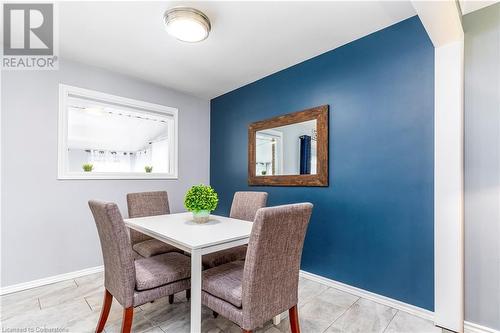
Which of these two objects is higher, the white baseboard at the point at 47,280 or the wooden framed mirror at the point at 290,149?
the wooden framed mirror at the point at 290,149

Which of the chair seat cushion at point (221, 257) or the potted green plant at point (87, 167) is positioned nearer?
the chair seat cushion at point (221, 257)

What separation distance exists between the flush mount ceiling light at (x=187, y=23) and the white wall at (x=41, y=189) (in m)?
1.52

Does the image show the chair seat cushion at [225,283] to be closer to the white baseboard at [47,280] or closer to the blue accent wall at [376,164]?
the blue accent wall at [376,164]

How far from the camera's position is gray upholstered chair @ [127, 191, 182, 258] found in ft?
7.34

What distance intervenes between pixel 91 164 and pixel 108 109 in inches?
28.0

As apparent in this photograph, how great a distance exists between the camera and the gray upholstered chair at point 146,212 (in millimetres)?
2236

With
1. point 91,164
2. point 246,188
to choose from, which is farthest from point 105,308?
point 246,188

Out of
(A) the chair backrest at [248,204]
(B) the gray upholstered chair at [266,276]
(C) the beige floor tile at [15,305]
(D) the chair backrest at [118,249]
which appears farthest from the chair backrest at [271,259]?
(C) the beige floor tile at [15,305]

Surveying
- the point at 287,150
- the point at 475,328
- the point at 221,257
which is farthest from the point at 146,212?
the point at 475,328

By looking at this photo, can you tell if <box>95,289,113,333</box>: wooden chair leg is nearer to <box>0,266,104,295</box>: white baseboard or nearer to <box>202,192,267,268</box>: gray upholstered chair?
<box>202,192,267,268</box>: gray upholstered chair

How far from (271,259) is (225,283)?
361 mm

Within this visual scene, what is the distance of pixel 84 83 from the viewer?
2871 mm

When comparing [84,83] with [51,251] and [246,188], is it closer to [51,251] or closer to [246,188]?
[51,251]

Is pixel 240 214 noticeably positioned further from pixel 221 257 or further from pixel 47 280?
pixel 47 280
